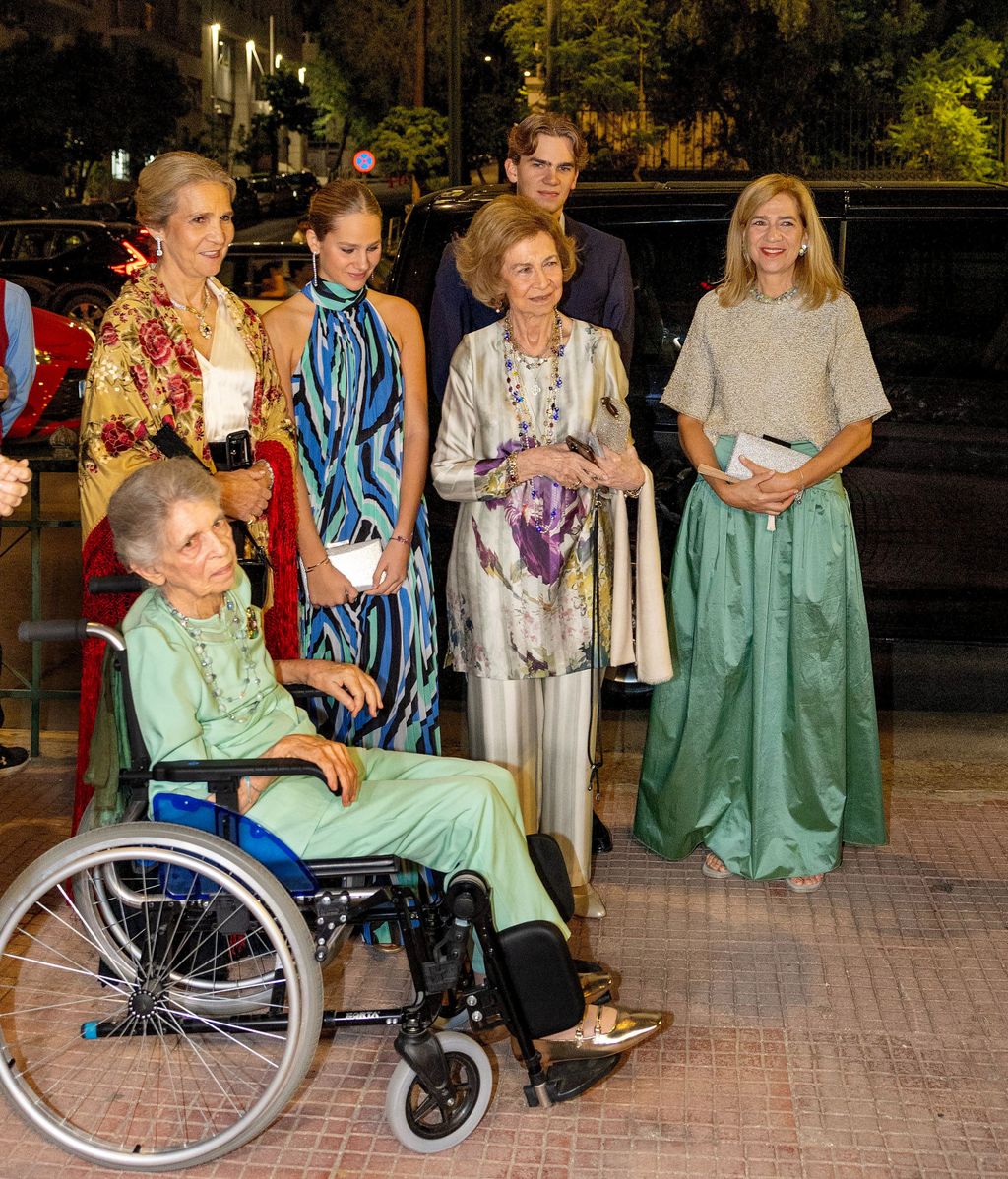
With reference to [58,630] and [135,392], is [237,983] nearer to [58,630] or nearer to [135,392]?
[58,630]

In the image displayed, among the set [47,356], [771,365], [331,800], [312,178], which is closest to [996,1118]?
[331,800]

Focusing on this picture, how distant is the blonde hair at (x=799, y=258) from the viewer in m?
4.30

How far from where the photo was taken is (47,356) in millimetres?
11961

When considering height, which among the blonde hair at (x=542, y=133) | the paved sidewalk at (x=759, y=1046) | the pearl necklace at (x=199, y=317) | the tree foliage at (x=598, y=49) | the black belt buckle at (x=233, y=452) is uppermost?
the tree foliage at (x=598, y=49)

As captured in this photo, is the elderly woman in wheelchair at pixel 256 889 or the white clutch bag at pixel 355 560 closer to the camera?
the elderly woman in wheelchair at pixel 256 889

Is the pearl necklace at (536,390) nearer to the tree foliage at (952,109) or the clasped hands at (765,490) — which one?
the clasped hands at (765,490)

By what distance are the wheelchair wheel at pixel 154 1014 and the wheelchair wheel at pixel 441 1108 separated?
237 mm

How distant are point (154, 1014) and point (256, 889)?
1.54 feet

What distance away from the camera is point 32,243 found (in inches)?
641

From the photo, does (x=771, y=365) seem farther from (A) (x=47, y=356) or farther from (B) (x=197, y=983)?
(A) (x=47, y=356)

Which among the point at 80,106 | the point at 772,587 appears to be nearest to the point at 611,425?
the point at 772,587

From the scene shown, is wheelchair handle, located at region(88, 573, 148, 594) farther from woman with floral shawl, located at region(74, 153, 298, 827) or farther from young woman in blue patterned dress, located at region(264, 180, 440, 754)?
young woman in blue patterned dress, located at region(264, 180, 440, 754)

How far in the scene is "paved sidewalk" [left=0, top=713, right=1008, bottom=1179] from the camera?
3.20 metres

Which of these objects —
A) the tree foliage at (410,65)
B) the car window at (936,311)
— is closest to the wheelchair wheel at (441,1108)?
the car window at (936,311)
